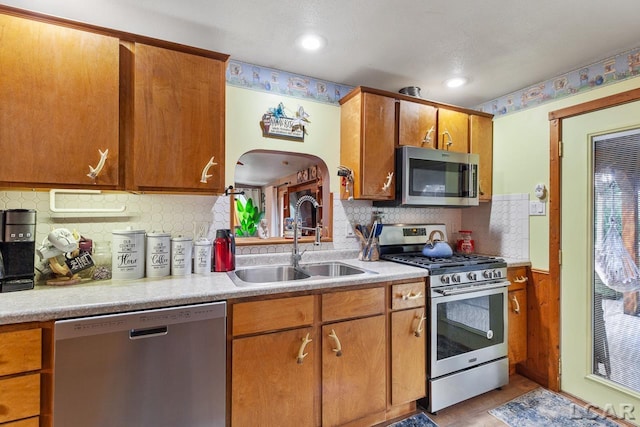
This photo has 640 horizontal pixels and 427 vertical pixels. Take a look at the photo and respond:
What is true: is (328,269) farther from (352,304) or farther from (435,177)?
(435,177)

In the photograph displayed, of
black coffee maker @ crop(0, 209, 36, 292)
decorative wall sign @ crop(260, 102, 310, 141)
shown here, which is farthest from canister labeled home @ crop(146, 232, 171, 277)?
decorative wall sign @ crop(260, 102, 310, 141)

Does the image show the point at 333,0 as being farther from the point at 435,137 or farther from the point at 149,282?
the point at 149,282

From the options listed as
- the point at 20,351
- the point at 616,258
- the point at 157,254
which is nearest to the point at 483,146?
the point at 616,258

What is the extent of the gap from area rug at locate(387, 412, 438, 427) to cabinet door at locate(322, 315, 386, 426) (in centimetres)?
19

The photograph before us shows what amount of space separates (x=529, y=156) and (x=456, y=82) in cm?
83

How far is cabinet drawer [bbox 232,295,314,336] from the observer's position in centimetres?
152

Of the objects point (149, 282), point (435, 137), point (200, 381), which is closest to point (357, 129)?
point (435, 137)

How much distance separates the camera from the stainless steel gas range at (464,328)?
2010 millimetres

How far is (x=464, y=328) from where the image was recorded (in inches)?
83.9

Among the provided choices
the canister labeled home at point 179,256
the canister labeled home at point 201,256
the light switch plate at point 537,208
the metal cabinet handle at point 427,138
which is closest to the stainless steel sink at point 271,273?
the canister labeled home at point 201,256

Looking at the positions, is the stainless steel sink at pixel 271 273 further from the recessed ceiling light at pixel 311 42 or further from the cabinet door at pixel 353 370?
the recessed ceiling light at pixel 311 42

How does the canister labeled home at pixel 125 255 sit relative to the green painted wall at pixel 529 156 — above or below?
below

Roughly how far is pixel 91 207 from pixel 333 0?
1.71 m

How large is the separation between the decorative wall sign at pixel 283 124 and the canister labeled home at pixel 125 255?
1071 mm
